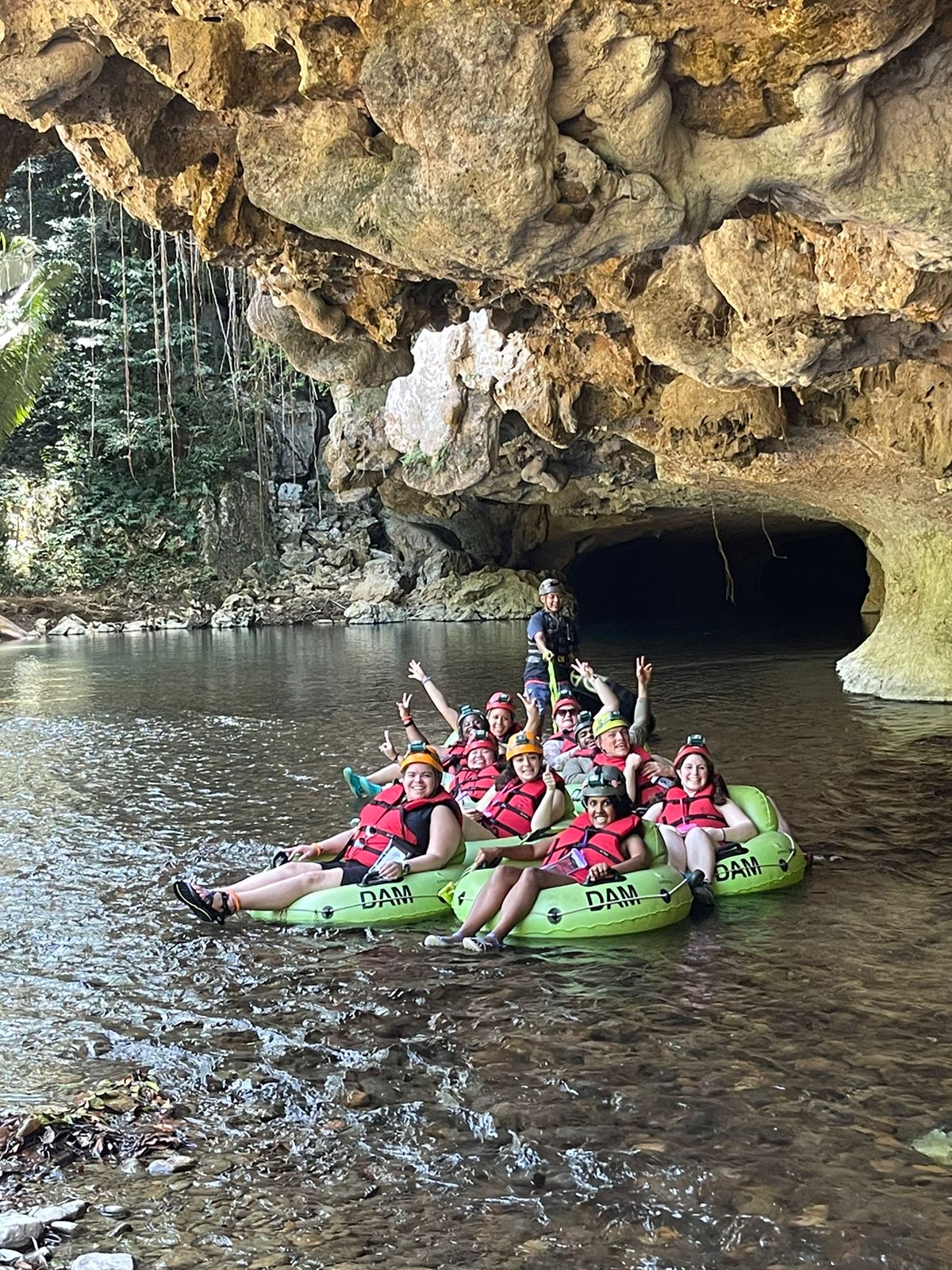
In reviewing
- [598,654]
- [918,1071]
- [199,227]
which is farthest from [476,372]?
[918,1071]

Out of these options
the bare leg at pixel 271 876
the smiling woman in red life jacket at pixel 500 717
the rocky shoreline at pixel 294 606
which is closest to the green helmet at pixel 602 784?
the bare leg at pixel 271 876

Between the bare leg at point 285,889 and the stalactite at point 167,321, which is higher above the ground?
the stalactite at point 167,321

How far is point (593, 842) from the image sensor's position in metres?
6.30

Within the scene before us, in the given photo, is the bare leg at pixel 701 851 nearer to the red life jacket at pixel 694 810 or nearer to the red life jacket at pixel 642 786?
the red life jacket at pixel 694 810

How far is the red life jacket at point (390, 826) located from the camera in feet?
21.8

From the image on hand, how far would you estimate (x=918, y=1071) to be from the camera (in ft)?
14.1

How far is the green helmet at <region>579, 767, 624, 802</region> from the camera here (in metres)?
6.25

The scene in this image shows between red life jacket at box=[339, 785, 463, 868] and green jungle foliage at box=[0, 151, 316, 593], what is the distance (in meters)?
24.9

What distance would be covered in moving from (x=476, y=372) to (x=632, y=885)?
1415 cm

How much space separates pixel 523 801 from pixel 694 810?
3.68ft

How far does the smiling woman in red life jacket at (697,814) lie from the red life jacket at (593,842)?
1.54 ft

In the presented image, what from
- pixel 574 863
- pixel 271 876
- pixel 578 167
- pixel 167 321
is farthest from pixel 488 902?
pixel 167 321

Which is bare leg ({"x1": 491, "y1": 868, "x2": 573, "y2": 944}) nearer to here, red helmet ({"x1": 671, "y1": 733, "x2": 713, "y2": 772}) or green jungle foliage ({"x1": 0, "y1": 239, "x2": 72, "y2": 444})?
red helmet ({"x1": 671, "y1": 733, "x2": 713, "y2": 772})

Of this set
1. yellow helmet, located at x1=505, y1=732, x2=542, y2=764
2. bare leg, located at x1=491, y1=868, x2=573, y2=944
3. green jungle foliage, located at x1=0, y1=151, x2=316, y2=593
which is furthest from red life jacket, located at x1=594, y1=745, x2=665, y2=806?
green jungle foliage, located at x1=0, y1=151, x2=316, y2=593
